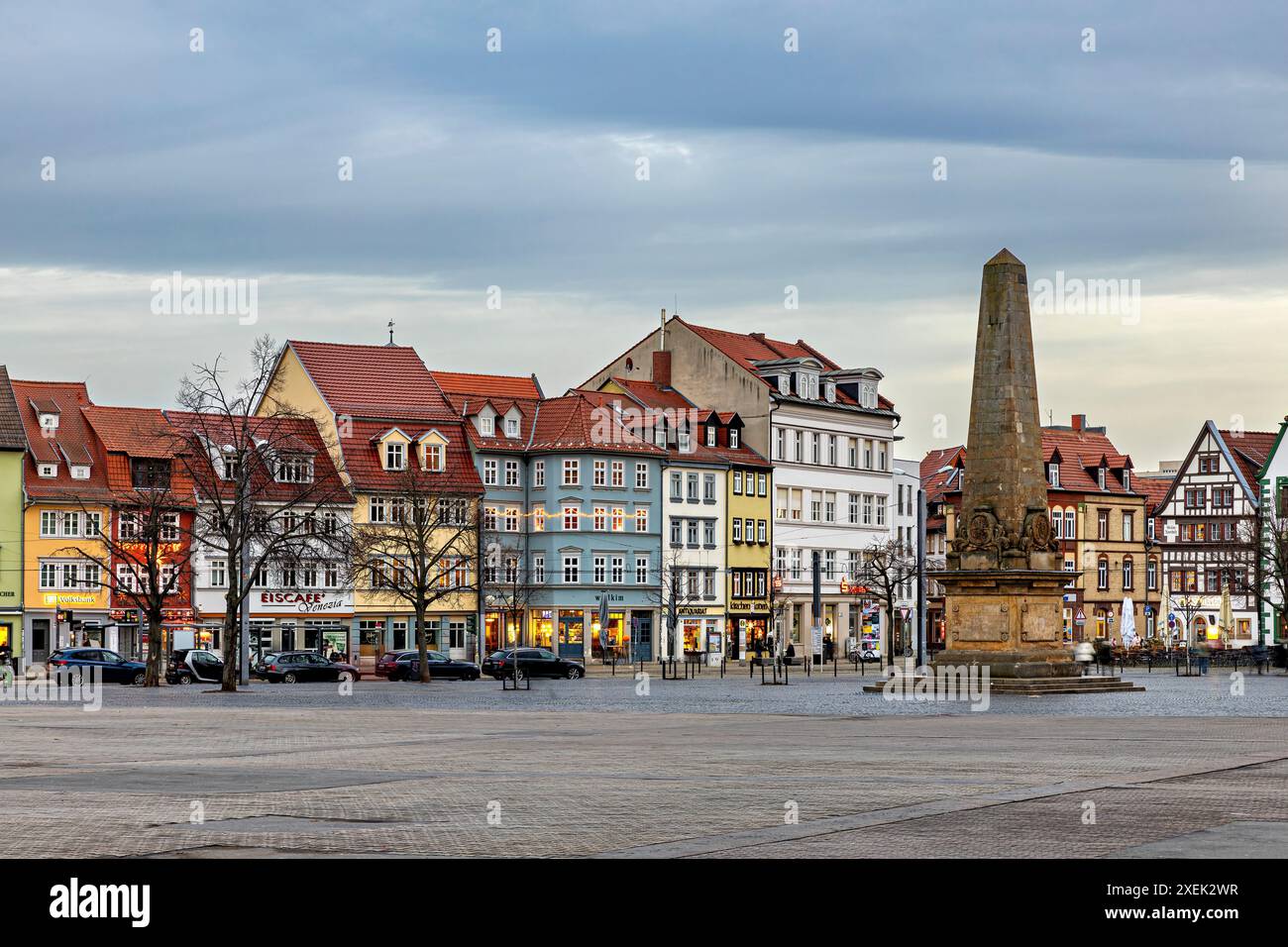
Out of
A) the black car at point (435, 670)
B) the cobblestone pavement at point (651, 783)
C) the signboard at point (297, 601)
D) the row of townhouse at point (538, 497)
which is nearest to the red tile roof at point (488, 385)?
the row of townhouse at point (538, 497)

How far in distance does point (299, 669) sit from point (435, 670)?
5.34m

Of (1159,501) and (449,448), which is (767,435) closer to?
(449,448)

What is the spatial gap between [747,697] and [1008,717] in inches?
542

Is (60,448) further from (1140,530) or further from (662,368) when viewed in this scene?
(1140,530)

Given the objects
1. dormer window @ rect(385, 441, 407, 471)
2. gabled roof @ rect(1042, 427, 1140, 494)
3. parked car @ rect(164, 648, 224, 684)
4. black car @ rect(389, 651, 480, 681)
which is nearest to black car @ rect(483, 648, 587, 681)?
black car @ rect(389, 651, 480, 681)

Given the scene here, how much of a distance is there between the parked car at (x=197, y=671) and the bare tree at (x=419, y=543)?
5.62 metres

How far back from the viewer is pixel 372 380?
3659 inches

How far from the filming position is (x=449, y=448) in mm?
91250

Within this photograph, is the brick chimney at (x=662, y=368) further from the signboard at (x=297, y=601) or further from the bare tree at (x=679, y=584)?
the signboard at (x=297, y=601)

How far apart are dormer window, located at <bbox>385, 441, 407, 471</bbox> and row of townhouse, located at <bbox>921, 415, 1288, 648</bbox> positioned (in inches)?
1650

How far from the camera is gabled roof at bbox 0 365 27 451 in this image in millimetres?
82375
